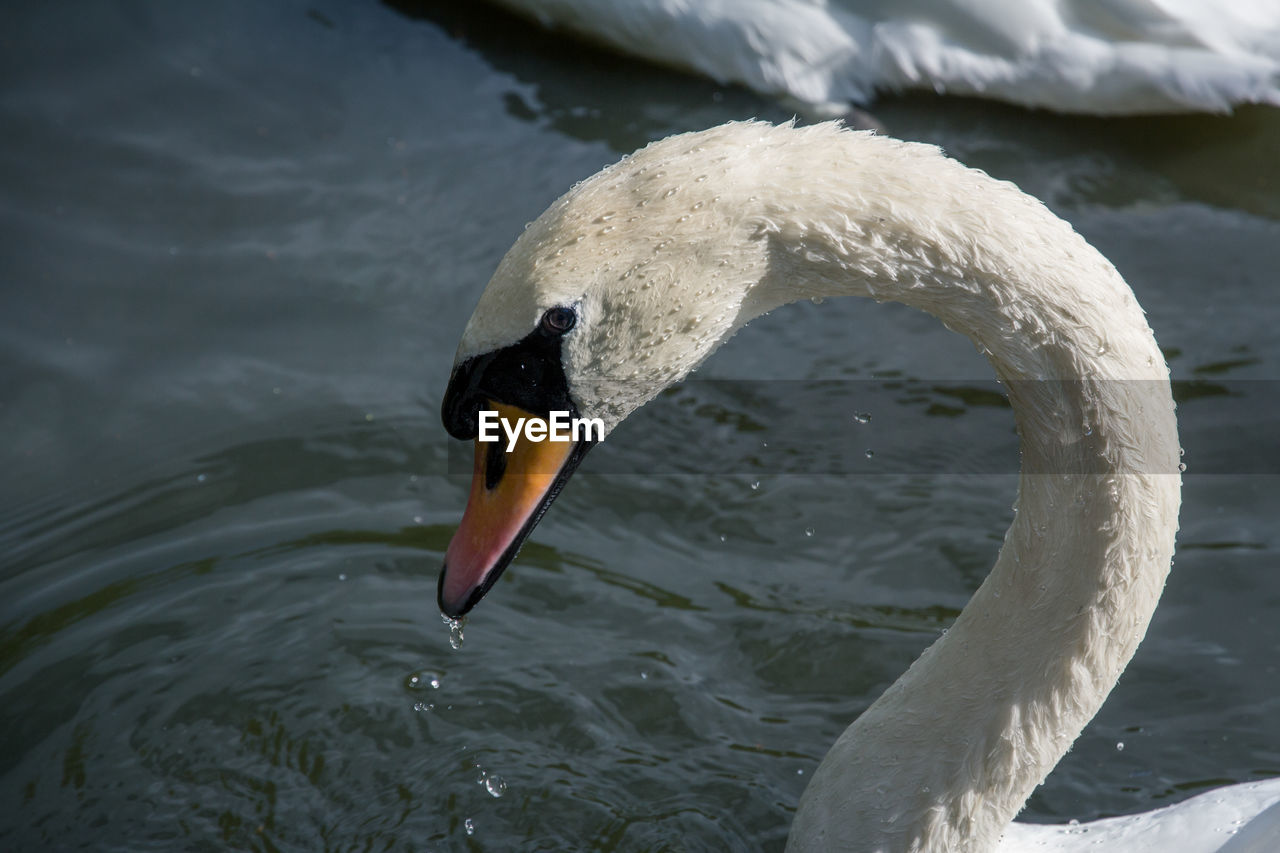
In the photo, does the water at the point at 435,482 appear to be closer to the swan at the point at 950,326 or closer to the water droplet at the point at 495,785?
the water droplet at the point at 495,785

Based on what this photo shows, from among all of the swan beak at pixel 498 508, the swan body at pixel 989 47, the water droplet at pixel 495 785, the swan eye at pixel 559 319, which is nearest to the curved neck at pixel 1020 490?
the swan eye at pixel 559 319

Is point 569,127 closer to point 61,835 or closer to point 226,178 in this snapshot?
point 226,178

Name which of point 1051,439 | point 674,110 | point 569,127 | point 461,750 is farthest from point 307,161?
point 1051,439

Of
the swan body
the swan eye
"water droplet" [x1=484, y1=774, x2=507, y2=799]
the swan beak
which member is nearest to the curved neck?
the swan eye

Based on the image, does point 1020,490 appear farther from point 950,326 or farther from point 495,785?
point 495,785

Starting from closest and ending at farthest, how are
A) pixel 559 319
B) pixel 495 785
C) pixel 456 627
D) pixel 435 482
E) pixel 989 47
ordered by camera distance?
1. pixel 559 319
2. pixel 456 627
3. pixel 495 785
4. pixel 435 482
5. pixel 989 47

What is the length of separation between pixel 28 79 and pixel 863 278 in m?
5.94

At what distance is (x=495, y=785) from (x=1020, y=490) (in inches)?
76.9

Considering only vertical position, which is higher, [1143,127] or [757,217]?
[757,217]

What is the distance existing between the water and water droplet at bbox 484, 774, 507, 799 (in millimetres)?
12

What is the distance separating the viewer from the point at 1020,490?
3.00m

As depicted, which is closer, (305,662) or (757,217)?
(757,217)

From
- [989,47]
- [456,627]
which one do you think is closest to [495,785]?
[456,627]

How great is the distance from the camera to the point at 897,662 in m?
4.66
